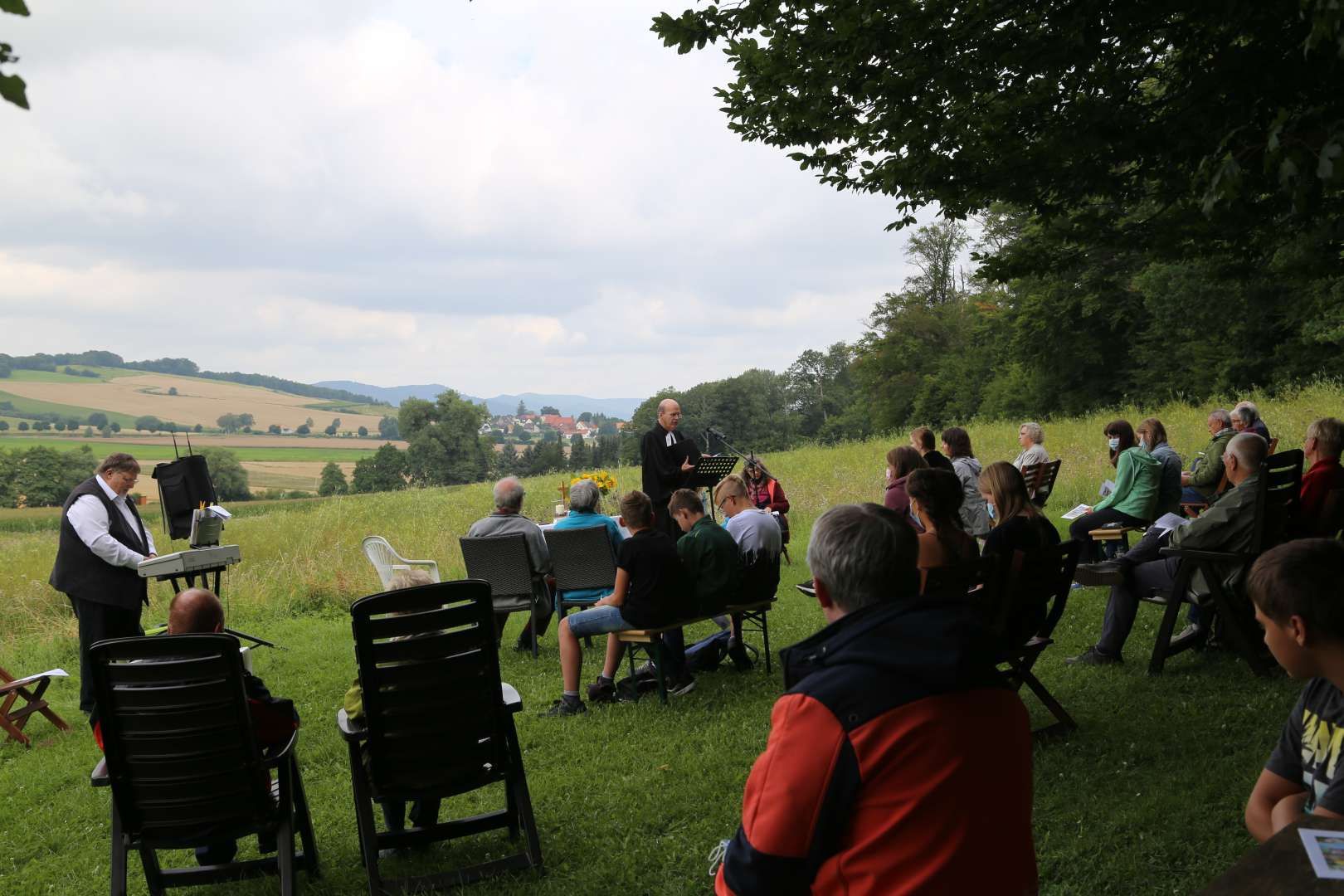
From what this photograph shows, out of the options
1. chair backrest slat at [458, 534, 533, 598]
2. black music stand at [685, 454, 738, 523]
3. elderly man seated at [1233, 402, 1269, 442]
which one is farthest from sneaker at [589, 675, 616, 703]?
elderly man seated at [1233, 402, 1269, 442]

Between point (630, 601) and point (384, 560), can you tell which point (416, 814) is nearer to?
point (630, 601)

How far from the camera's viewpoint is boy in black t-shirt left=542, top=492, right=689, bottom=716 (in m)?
6.02

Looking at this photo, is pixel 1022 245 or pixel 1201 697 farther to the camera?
pixel 1022 245

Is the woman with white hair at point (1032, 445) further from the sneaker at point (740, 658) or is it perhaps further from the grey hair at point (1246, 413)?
the sneaker at point (740, 658)

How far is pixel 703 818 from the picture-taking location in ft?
14.4

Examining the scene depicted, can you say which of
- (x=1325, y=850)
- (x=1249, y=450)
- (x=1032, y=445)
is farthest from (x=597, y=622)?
(x=1032, y=445)

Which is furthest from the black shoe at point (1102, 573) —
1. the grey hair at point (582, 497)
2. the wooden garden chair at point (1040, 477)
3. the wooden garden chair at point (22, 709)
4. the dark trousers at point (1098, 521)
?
the wooden garden chair at point (22, 709)

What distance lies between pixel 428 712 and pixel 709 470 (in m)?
6.07

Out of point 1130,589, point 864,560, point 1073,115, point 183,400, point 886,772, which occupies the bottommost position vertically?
point 1130,589

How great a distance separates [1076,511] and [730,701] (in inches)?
183

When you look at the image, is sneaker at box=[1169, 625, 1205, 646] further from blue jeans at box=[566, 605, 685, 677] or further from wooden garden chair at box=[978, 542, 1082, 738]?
blue jeans at box=[566, 605, 685, 677]

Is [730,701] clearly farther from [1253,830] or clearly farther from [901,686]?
[901,686]

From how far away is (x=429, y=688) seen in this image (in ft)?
12.4

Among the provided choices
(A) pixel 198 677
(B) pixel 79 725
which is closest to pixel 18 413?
(B) pixel 79 725
